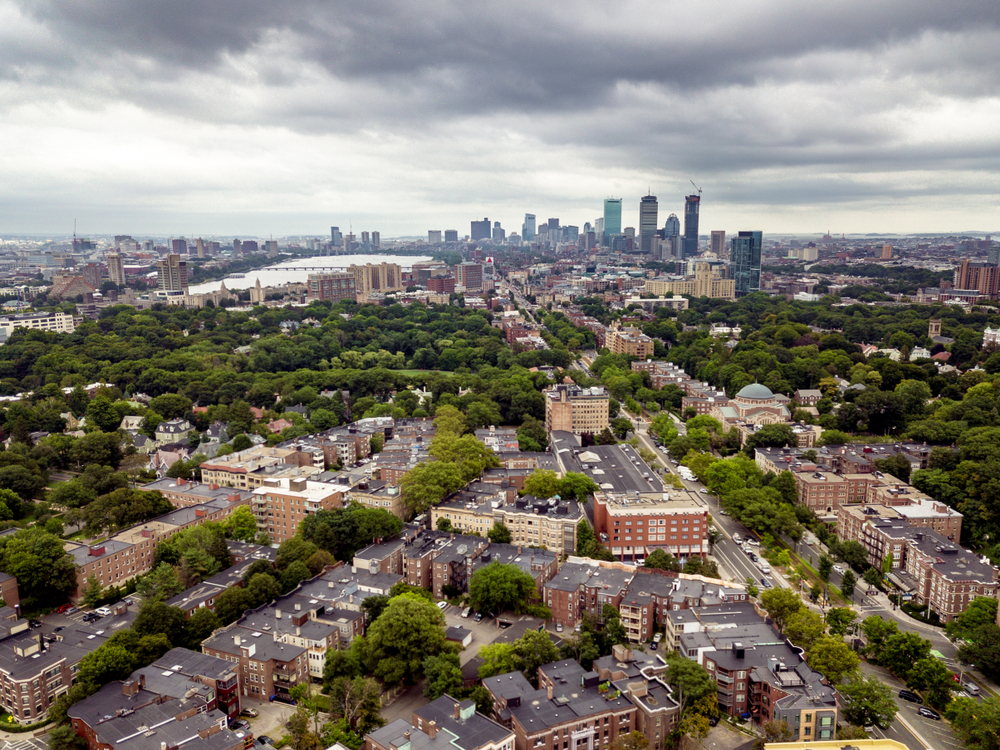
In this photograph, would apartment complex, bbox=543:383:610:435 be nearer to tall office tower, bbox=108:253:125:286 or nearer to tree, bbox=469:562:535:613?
tree, bbox=469:562:535:613

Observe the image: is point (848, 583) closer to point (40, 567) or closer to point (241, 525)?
point (241, 525)

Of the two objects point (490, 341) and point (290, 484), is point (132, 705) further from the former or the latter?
point (490, 341)

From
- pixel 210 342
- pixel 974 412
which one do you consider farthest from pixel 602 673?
pixel 210 342

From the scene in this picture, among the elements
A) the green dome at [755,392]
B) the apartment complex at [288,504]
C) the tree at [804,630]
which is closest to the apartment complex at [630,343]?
the green dome at [755,392]

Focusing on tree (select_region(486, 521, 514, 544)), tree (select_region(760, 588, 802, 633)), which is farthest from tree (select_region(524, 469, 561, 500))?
tree (select_region(760, 588, 802, 633))

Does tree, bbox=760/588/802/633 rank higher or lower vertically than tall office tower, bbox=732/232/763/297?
lower

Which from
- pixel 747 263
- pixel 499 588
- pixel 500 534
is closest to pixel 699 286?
pixel 747 263
